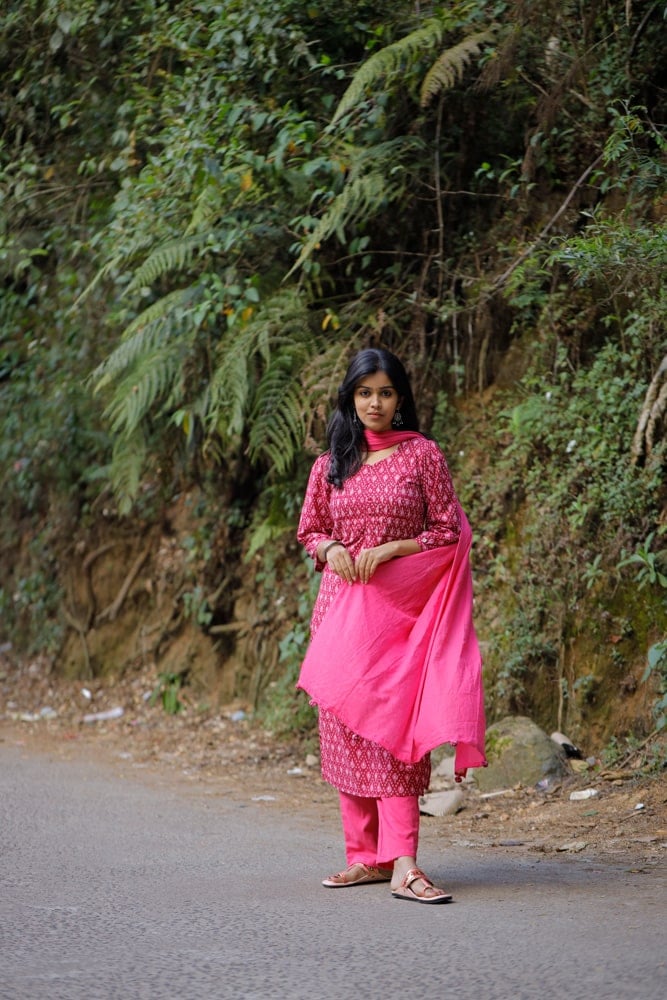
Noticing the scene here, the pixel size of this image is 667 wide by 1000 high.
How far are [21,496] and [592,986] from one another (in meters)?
9.31

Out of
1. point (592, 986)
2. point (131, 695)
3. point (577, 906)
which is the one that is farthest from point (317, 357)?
point (592, 986)

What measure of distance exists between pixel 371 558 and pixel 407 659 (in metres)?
0.40

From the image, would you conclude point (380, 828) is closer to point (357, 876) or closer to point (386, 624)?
point (357, 876)

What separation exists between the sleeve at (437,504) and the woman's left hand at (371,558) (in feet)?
0.44

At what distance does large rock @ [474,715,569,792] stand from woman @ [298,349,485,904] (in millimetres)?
1850

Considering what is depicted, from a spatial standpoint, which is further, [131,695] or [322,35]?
[131,695]

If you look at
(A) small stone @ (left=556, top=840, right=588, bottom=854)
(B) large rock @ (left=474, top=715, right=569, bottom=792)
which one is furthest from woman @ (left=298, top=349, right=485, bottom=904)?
(B) large rock @ (left=474, top=715, right=569, bottom=792)

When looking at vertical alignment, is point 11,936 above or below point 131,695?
above

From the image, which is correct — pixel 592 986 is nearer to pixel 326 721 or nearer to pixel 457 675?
pixel 457 675

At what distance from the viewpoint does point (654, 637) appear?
241 inches

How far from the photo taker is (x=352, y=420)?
4.55 m

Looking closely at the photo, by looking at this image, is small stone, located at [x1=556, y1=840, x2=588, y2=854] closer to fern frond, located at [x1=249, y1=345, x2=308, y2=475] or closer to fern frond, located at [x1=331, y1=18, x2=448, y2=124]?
fern frond, located at [x1=249, y1=345, x2=308, y2=475]

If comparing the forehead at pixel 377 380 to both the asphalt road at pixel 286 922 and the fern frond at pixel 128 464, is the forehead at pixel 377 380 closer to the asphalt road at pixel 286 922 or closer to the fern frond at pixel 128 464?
the asphalt road at pixel 286 922

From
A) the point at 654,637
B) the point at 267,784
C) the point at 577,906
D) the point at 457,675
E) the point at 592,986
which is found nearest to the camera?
the point at 592,986
